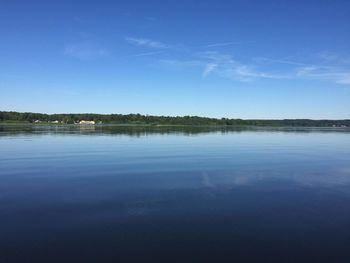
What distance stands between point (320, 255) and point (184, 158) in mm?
19616

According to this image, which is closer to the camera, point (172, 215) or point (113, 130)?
point (172, 215)

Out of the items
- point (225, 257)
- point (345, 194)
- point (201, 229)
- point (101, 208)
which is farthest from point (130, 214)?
point (345, 194)

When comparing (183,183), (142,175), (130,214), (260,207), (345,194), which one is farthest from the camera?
(142,175)

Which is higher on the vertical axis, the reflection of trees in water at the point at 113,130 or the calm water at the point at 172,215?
the reflection of trees in water at the point at 113,130

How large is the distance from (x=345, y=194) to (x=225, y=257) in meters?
A: 9.33

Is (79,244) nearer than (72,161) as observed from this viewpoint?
Yes

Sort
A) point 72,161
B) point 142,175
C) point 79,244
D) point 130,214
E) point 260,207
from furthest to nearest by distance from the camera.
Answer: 1. point 72,161
2. point 142,175
3. point 260,207
4. point 130,214
5. point 79,244

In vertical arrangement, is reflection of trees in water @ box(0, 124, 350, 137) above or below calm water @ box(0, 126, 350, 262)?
above

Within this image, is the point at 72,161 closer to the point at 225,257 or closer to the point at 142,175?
the point at 142,175

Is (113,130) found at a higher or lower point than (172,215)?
higher

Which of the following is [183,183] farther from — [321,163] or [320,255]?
[321,163]

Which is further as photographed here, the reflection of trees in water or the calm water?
the reflection of trees in water

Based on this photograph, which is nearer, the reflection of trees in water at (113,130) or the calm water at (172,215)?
the calm water at (172,215)

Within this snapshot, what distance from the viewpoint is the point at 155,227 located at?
35.2 feet
